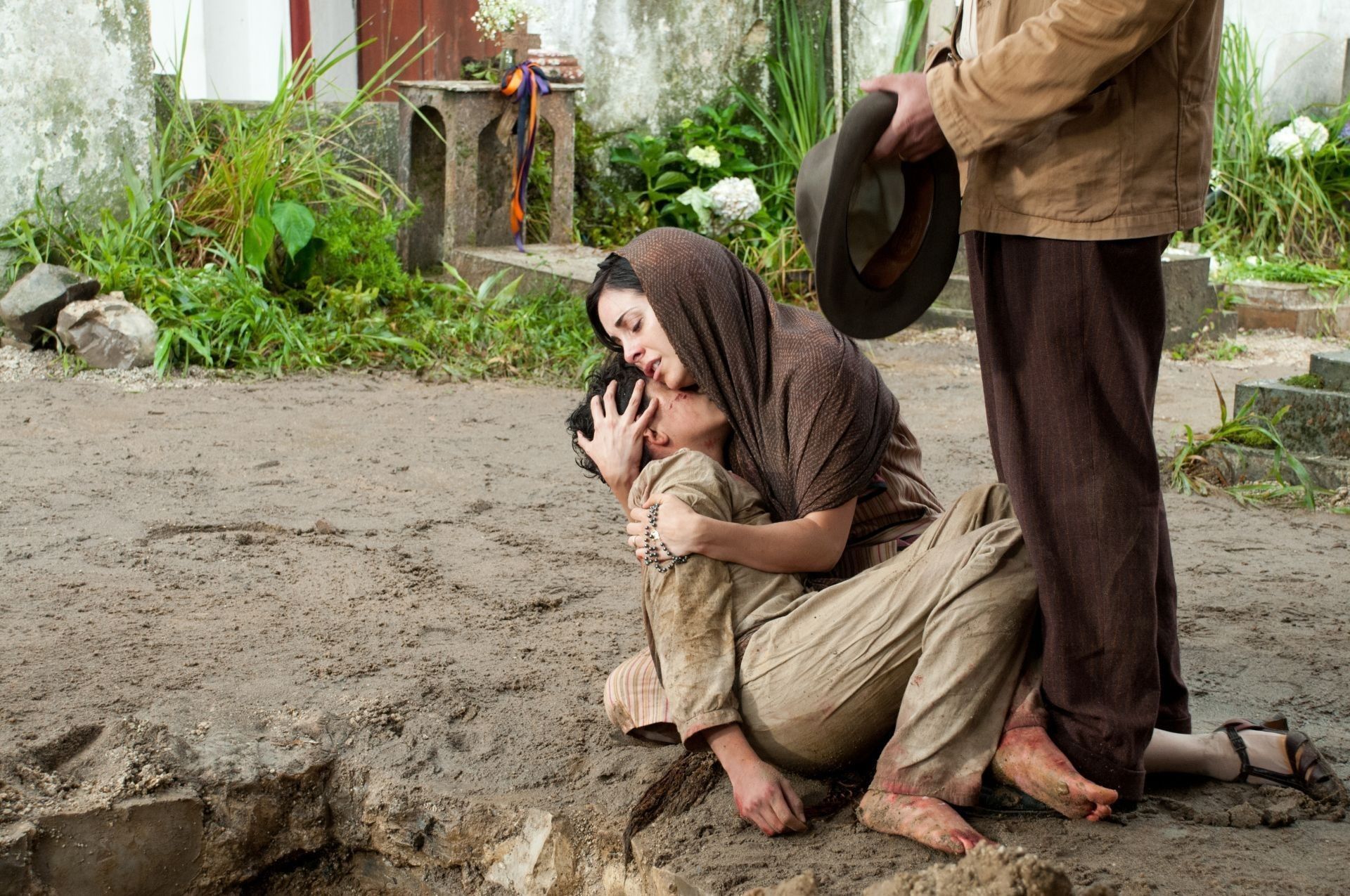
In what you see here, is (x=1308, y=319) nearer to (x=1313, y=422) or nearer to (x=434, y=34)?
(x=1313, y=422)

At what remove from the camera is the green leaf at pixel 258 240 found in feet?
20.2

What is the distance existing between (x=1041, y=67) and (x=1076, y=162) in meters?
0.16

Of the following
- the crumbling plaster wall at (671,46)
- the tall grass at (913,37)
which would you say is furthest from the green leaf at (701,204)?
the tall grass at (913,37)

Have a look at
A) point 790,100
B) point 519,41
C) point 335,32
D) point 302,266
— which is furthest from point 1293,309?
point 335,32

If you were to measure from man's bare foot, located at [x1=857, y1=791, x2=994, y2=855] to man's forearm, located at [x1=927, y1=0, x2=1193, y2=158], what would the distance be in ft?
3.22

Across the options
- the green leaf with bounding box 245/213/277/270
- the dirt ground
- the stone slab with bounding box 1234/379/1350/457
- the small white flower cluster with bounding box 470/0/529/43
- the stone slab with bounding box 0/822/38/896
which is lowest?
the stone slab with bounding box 0/822/38/896

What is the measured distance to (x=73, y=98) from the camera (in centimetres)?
616

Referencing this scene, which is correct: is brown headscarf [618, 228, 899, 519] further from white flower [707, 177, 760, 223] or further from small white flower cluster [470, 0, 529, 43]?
white flower [707, 177, 760, 223]

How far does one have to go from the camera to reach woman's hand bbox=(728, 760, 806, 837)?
2.09 metres

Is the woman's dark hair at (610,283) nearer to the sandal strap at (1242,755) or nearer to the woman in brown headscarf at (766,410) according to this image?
the woman in brown headscarf at (766,410)

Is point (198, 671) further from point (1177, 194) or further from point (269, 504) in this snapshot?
point (1177, 194)

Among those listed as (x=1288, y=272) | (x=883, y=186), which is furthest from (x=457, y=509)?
(x=1288, y=272)

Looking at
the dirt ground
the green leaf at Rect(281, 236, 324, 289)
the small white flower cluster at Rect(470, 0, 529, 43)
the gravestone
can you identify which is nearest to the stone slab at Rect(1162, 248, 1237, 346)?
the dirt ground

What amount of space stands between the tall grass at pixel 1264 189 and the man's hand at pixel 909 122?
24.3ft
